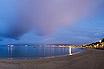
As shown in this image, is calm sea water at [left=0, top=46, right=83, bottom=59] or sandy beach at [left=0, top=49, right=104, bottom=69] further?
calm sea water at [left=0, top=46, right=83, bottom=59]

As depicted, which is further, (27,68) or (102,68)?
(27,68)

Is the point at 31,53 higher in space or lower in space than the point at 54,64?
lower

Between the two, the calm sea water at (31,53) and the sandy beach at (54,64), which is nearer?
the sandy beach at (54,64)

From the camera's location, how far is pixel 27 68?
9.47 m

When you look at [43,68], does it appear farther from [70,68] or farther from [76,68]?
[76,68]

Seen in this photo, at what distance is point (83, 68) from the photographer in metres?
8.91

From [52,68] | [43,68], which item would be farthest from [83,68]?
[43,68]

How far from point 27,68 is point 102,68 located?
834 cm

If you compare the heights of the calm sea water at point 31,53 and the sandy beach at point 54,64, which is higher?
the sandy beach at point 54,64

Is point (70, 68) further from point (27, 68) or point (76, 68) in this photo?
point (27, 68)

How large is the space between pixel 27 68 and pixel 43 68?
6.15ft

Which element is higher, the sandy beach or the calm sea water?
the sandy beach

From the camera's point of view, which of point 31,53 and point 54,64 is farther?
point 31,53

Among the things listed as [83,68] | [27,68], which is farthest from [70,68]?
[27,68]
